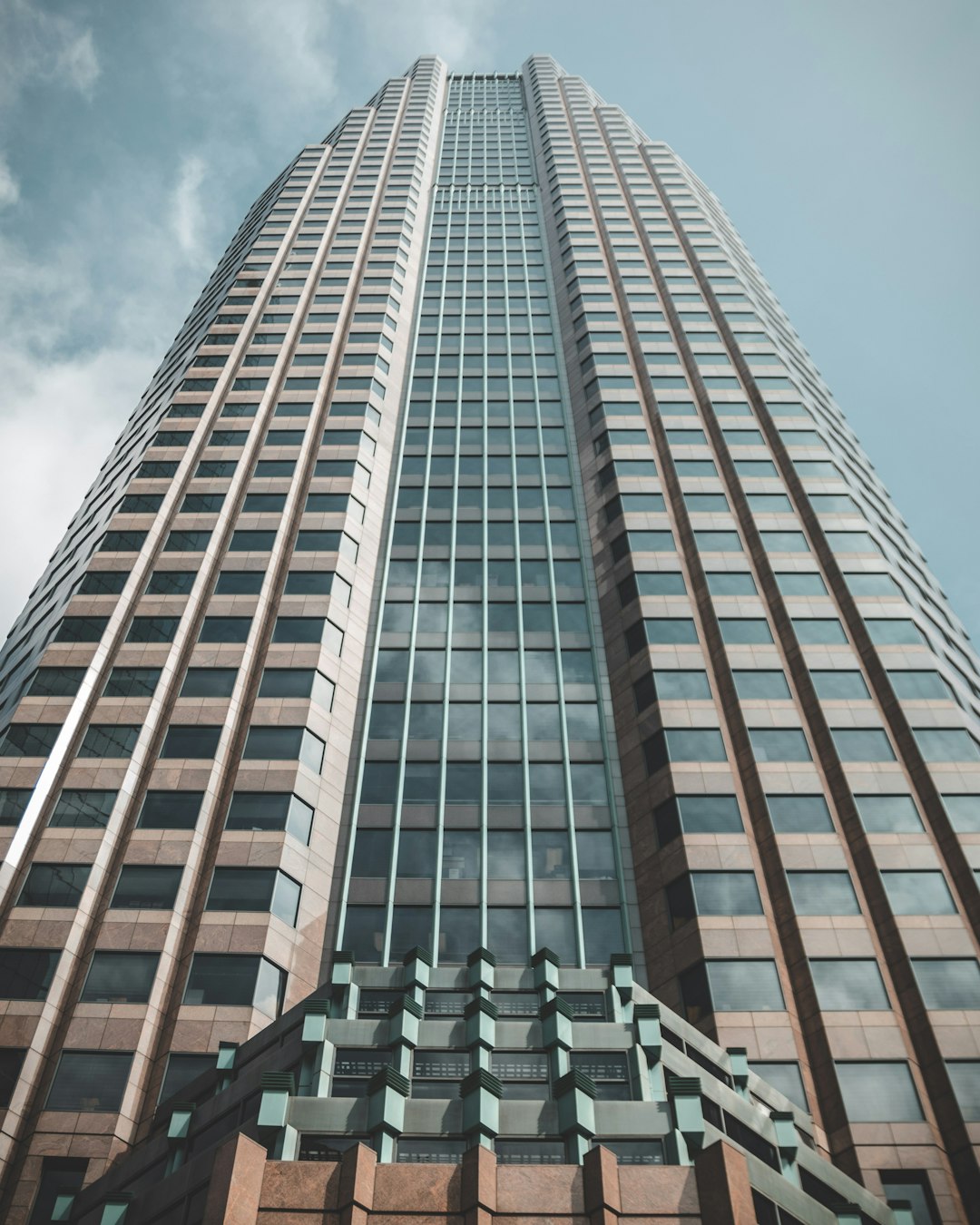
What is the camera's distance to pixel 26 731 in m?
45.6

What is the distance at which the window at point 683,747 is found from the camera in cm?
4616

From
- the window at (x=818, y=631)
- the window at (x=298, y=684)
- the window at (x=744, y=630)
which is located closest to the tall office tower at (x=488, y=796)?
the window at (x=744, y=630)

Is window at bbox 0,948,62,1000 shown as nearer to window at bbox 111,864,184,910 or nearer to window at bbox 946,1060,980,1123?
window at bbox 111,864,184,910

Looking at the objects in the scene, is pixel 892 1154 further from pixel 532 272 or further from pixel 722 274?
pixel 532 272

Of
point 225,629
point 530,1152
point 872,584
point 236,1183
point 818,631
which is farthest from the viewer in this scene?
point 872,584

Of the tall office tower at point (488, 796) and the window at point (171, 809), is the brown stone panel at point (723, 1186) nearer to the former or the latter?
the tall office tower at point (488, 796)

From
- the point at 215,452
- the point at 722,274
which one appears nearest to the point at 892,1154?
the point at 215,452

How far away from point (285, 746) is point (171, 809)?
525 cm

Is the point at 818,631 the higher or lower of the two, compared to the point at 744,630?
lower

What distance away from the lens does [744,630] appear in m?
52.3

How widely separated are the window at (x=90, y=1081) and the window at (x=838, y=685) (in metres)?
31.4

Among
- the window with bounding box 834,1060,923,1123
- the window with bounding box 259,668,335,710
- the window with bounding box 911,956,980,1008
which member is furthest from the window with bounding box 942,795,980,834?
the window with bounding box 259,668,335,710

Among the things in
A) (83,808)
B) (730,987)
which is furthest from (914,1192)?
(83,808)

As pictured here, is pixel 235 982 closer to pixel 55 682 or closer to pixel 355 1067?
pixel 355 1067
